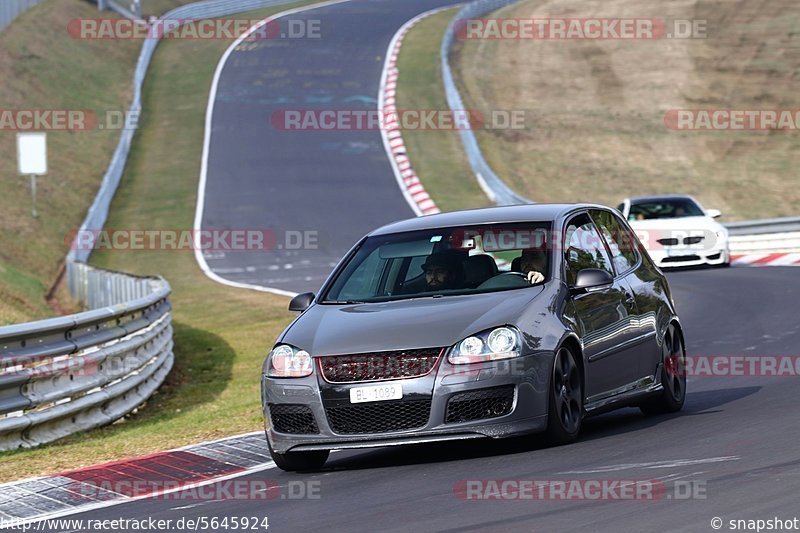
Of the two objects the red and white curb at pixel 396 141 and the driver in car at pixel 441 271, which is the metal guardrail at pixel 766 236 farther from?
the driver in car at pixel 441 271

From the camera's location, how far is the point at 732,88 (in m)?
50.2

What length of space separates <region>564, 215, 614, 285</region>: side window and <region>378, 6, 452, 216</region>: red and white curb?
19.6 metres

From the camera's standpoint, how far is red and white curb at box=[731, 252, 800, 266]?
28019mm

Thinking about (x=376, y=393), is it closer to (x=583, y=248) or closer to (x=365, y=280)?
(x=365, y=280)

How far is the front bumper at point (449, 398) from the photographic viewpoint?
8.38 m

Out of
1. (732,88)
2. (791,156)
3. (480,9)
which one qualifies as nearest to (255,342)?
(791,156)

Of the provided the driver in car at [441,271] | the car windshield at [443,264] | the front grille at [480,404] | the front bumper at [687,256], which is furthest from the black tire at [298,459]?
the front bumper at [687,256]

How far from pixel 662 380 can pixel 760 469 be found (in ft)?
9.56

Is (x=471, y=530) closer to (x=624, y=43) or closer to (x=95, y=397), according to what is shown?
(x=95, y=397)

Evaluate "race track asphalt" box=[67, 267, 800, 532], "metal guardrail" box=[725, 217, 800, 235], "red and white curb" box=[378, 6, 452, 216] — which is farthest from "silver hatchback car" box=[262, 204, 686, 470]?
"red and white curb" box=[378, 6, 452, 216]

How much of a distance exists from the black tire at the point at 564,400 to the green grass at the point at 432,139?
25.1 m

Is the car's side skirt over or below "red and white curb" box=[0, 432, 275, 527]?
over

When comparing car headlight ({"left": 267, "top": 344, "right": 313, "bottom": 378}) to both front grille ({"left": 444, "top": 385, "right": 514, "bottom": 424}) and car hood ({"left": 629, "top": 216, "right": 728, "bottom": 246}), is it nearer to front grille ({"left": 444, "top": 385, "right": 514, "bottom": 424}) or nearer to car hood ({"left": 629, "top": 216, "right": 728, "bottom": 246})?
front grille ({"left": 444, "top": 385, "right": 514, "bottom": 424})

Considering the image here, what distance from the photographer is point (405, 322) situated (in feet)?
28.5
